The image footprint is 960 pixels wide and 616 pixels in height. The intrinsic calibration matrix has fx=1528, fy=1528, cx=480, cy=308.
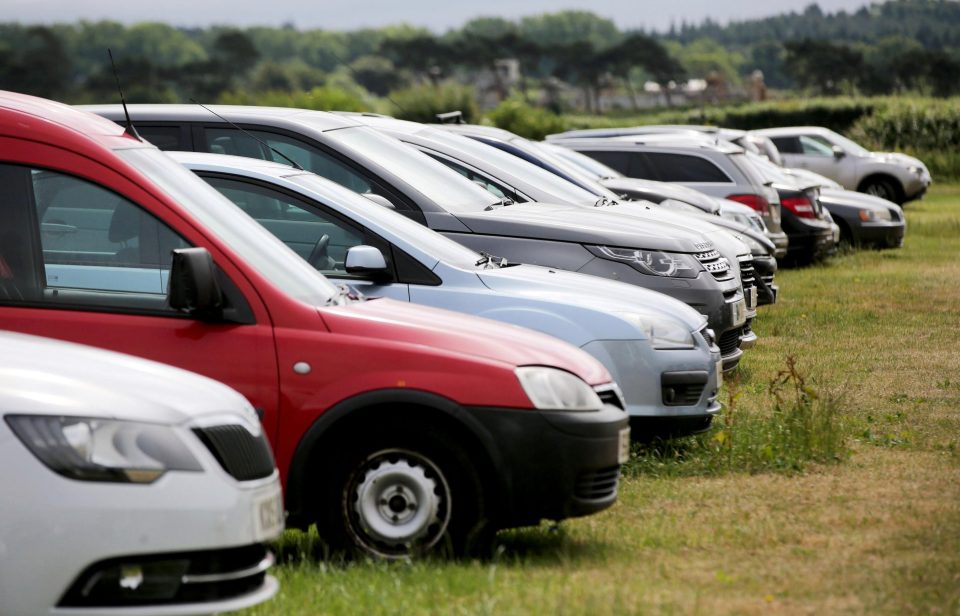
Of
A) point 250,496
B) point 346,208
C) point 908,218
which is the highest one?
point 346,208

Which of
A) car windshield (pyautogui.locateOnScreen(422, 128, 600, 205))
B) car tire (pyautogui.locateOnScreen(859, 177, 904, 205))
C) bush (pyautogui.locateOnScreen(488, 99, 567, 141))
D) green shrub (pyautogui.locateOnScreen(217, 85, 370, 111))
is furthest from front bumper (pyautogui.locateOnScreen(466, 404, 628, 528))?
bush (pyautogui.locateOnScreen(488, 99, 567, 141))

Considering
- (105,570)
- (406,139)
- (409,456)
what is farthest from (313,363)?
(406,139)

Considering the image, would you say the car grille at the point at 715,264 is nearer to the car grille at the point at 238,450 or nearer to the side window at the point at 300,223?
the side window at the point at 300,223

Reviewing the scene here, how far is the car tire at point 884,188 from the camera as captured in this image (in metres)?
30.9

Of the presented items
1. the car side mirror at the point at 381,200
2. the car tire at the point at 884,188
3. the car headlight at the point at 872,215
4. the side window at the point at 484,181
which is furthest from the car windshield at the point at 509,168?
the car tire at the point at 884,188

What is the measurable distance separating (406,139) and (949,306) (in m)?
7.36

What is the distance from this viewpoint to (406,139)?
10891 millimetres

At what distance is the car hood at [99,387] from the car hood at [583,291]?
2843 mm

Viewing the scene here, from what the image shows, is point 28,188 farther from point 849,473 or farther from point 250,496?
point 849,473

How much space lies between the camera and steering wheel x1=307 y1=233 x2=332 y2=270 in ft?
24.2

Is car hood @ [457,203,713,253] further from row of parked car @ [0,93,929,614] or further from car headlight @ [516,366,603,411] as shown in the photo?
car headlight @ [516,366,603,411]

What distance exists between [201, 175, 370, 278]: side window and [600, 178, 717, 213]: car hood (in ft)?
26.6

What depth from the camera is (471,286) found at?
7348 millimetres

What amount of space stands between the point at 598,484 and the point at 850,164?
86.3 ft
